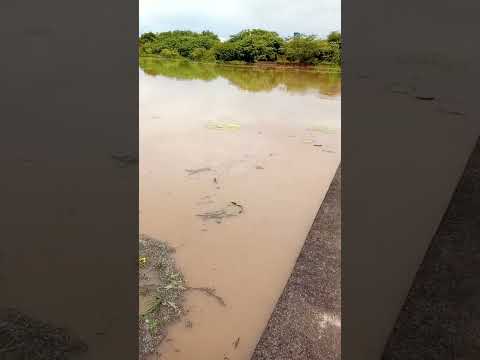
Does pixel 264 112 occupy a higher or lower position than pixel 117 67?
higher

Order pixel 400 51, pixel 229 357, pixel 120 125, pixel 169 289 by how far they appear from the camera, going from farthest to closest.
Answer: pixel 400 51, pixel 169 289, pixel 229 357, pixel 120 125

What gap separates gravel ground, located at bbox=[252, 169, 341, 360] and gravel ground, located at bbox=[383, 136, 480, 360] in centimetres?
29

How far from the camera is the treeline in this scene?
54.8 feet

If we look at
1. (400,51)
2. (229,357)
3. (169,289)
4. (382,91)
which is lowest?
(229,357)

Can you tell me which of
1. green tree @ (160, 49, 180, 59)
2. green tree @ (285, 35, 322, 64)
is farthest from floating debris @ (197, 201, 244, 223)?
green tree @ (160, 49, 180, 59)

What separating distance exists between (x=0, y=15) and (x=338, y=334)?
4.70ft

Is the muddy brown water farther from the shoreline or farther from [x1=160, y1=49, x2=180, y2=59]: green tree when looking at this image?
[x1=160, y1=49, x2=180, y2=59]: green tree

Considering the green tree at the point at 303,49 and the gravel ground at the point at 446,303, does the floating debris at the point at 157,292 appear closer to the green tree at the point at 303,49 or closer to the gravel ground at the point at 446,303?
the gravel ground at the point at 446,303

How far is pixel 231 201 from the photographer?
9.64 feet

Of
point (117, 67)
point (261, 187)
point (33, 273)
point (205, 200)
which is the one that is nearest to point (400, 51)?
point (261, 187)

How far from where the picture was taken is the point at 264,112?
6.96 m

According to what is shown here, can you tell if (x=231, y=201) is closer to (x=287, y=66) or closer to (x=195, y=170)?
(x=195, y=170)

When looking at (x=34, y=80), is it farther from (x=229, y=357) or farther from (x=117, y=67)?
(x=229, y=357)

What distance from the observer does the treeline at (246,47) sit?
54.8ft
